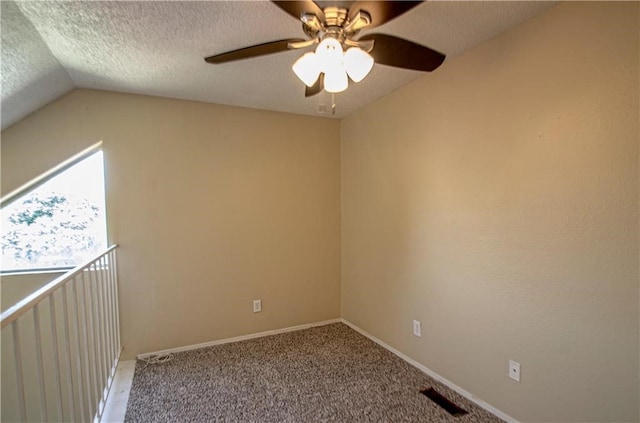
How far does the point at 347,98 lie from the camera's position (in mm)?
2768

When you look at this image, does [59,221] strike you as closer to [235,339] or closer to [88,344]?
[88,344]

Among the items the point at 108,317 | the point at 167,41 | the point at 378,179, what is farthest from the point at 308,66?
the point at 108,317

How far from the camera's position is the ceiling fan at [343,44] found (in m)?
1.12

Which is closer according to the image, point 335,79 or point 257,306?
point 335,79

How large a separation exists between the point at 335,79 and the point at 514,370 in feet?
5.96

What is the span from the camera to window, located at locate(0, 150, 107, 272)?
2430 millimetres

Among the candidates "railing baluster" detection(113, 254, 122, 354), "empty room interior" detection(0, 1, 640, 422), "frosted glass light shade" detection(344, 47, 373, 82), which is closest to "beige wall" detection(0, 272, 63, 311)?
"empty room interior" detection(0, 1, 640, 422)

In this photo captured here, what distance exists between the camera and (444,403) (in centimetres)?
199

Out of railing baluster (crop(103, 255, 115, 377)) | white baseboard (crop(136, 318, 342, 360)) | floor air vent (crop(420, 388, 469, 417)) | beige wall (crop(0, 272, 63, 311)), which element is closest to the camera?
floor air vent (crop(420, 388, 469, 417))

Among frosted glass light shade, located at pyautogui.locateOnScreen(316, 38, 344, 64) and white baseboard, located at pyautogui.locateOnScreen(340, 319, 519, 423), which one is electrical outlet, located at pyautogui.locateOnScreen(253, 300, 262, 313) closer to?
white baseboard, located at pyautogui.locateOnScreen(340, 319, 519, 423)

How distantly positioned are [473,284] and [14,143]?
10.8 ft

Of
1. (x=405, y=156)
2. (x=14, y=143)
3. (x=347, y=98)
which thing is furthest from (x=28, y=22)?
(x=405, y=156)

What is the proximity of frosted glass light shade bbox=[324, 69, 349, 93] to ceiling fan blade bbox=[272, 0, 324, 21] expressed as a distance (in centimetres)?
22

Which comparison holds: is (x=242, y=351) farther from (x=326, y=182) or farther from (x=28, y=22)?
(x=28, y=22)
